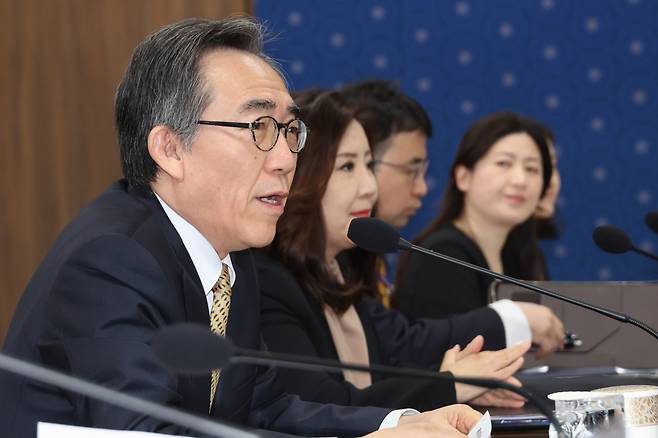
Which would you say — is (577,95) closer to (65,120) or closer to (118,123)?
(65,120)

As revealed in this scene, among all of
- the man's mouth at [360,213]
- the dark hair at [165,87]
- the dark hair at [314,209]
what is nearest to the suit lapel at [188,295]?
the dark hair at [165,87]

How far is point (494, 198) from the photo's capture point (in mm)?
3248

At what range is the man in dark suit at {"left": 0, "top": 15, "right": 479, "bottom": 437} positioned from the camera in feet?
4.72

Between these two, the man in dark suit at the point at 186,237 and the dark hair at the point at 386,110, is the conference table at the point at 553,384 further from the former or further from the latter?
the dark hair at the point at 386,110

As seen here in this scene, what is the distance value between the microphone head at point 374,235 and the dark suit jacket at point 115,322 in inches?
10.2

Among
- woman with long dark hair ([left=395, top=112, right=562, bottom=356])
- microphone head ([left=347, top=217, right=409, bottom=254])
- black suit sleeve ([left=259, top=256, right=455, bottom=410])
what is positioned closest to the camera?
microphone head ([left=347, top=217, right=409, bottom=254])

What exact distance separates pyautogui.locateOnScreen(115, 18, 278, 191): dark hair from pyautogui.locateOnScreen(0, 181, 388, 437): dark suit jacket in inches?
2.6

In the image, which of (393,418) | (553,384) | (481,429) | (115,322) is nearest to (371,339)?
(553,384)

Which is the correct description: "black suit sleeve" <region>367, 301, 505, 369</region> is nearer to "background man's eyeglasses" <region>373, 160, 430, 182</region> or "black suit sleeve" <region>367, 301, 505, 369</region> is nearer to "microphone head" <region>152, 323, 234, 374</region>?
"background man's eyeglasses" <region>373, 160, 430, 182</region>

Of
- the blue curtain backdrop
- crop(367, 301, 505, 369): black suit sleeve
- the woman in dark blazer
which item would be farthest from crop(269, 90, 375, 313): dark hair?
the blue curtain backdrop

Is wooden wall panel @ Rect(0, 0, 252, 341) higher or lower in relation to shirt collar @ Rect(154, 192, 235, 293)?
higher

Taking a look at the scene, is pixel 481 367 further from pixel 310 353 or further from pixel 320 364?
pixel 320 364

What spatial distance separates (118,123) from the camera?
1753 mm

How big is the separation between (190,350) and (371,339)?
155 centimetres
